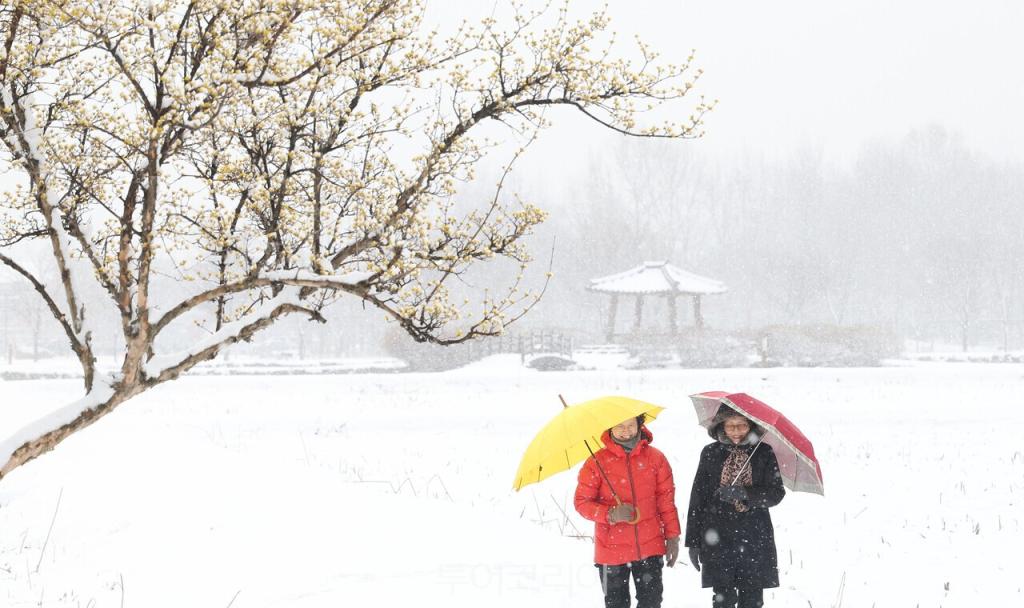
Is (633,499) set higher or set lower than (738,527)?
higher

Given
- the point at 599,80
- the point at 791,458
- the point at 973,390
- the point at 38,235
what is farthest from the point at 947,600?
the point at 973,390

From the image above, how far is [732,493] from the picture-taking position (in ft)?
12.1

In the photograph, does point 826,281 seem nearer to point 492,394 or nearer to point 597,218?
point 597,218

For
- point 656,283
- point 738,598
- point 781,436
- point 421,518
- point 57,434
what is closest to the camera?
point 781,436

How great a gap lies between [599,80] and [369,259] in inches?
88.8

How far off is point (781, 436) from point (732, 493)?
360 millimetres

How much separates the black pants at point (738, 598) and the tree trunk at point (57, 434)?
4.00 meters

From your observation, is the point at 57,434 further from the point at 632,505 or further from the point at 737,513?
Result: the point at 737,513

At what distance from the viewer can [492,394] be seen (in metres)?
18.2

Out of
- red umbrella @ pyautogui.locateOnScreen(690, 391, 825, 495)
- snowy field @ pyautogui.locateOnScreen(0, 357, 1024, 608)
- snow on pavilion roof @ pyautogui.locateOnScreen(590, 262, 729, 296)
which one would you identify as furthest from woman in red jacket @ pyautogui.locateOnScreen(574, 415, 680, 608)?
snow on pavilion roof @ pyautogui.locateOnScreen(590, 262, 729, 296)

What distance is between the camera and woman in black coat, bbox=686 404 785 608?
3.79 m

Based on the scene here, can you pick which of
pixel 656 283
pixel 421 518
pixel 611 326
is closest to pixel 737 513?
pixel 421 518

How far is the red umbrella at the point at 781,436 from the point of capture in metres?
3.63

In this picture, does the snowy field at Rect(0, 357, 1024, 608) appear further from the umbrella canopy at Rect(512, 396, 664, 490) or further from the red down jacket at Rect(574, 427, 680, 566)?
the umbrella canopy at Rect(512, 396, 664, 490)
